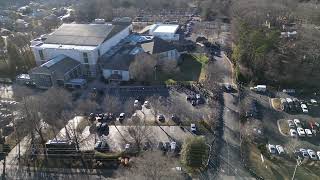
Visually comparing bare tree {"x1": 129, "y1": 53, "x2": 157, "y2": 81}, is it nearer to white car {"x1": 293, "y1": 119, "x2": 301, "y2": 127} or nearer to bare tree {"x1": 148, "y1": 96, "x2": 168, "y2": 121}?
bare tree {"x1": 148, "y1": 96, "x2": 168, "y2": 121}

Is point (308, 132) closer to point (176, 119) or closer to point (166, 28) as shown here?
point (176, 119)

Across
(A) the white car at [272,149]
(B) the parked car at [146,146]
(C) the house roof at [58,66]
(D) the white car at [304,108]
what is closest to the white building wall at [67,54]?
(C) the house roof at [58,66]

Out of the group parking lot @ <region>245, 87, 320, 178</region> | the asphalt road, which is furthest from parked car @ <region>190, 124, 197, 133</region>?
parking lot @ <region>245, 87, 320, 178</region>

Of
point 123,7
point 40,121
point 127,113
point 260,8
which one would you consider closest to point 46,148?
point 40,121

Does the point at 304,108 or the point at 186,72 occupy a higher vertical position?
the point at 186,72

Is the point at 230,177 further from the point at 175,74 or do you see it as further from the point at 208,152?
the point at 175,74

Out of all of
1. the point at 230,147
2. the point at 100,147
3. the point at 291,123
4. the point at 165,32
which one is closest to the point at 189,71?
the point at 165,32

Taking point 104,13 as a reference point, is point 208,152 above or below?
below
